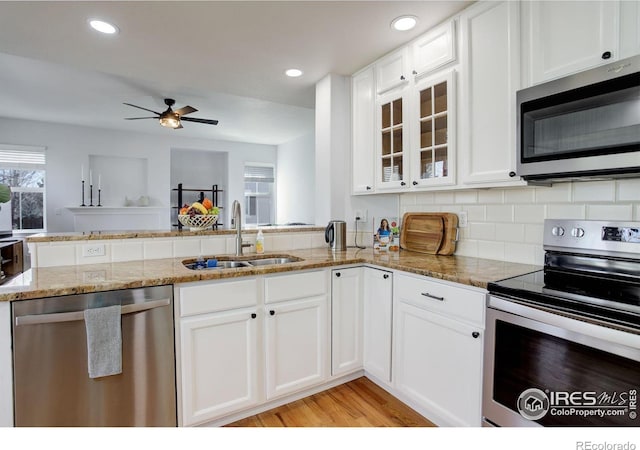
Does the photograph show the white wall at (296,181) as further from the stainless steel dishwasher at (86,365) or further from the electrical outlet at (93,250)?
the stainless steel dishwasher at (86,365)

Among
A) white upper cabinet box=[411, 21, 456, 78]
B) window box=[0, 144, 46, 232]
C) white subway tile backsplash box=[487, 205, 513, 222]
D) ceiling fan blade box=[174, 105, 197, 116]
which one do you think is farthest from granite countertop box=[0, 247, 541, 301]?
window box=[0, 144, 46, 232]

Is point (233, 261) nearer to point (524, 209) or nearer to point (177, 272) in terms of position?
point (177, 272)

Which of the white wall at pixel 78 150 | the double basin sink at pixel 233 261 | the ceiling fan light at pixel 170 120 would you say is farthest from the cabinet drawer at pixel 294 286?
the white wall at pixel 78 150

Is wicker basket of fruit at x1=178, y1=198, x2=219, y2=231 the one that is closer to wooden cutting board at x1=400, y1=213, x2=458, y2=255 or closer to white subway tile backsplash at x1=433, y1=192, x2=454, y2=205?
wooden cutting board at x1=400, y1=213, x2=458, y2=255

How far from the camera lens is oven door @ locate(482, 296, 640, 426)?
1.09 meters

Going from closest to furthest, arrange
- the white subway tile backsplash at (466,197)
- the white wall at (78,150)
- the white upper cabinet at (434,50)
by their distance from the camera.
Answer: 1. the white upper cabinet at (434,50)
2. the white subway tile backsplash at (466,197)
3. the white wall at (78,150)

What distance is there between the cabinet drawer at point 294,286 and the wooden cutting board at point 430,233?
0.83 metres

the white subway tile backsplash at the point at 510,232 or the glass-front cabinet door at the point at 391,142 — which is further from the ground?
the glass-front cabinet door at the point at 391,142

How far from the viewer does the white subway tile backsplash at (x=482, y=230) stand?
2.11 m

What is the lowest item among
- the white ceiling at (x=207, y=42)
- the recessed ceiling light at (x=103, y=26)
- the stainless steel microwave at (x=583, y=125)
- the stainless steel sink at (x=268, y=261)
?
the stainless steel sink at (x=268, y=261)

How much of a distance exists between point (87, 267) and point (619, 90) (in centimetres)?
A: 267

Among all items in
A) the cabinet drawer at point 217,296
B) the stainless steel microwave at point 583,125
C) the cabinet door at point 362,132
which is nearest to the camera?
the stainless steel microwave at point 583,125

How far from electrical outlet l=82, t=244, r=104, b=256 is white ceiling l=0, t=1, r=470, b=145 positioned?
4.37 ft

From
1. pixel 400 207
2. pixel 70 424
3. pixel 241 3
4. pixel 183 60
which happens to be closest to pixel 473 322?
pixel 400 207
